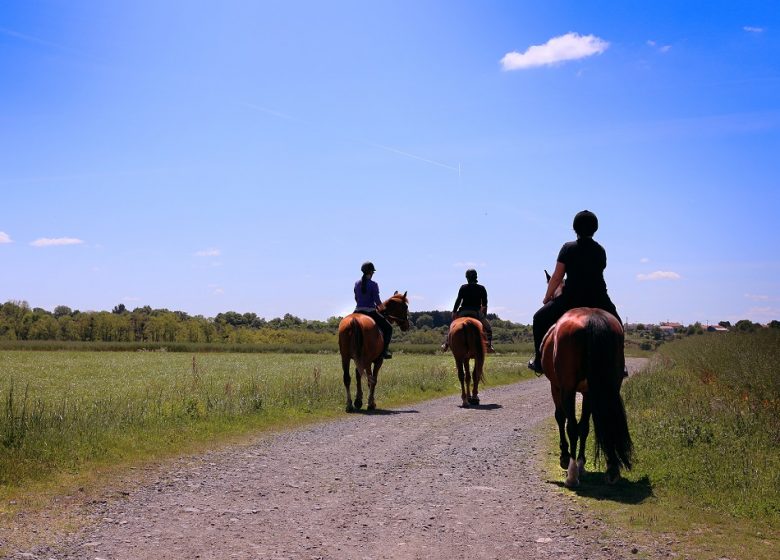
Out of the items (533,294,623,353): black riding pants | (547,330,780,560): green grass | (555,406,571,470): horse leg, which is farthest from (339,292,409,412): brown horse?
(555,406,571,470): horse leg

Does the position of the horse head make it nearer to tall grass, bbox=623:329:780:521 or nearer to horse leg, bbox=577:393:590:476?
tall grass, bbox=623:329:780:521

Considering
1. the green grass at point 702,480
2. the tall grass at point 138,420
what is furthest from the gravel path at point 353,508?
the tall grass at point 138,420

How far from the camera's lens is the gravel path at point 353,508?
5773 mm

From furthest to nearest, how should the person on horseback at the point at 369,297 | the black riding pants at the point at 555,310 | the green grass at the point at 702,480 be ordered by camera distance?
1. the person on horseback at the point at 369,297
2. the black riding pants at the point at 555,310
3. the green grass at the point at 702,480

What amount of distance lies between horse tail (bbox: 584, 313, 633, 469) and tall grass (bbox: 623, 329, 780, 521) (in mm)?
658

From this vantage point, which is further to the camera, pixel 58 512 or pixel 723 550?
pixel 58 512

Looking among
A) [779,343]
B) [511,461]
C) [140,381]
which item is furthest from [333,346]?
[511,461]

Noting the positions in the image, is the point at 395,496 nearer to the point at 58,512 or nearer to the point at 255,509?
the point at 255,509

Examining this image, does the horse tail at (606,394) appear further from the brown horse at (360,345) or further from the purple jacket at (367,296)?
the purple jacket at (367,296)

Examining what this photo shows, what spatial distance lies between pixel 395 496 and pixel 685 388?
13.3 m

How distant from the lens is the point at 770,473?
7.86 m

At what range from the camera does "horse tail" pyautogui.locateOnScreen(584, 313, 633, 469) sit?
785 cm

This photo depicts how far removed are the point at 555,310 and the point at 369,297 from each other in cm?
761

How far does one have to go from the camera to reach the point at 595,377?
26.0 ft
